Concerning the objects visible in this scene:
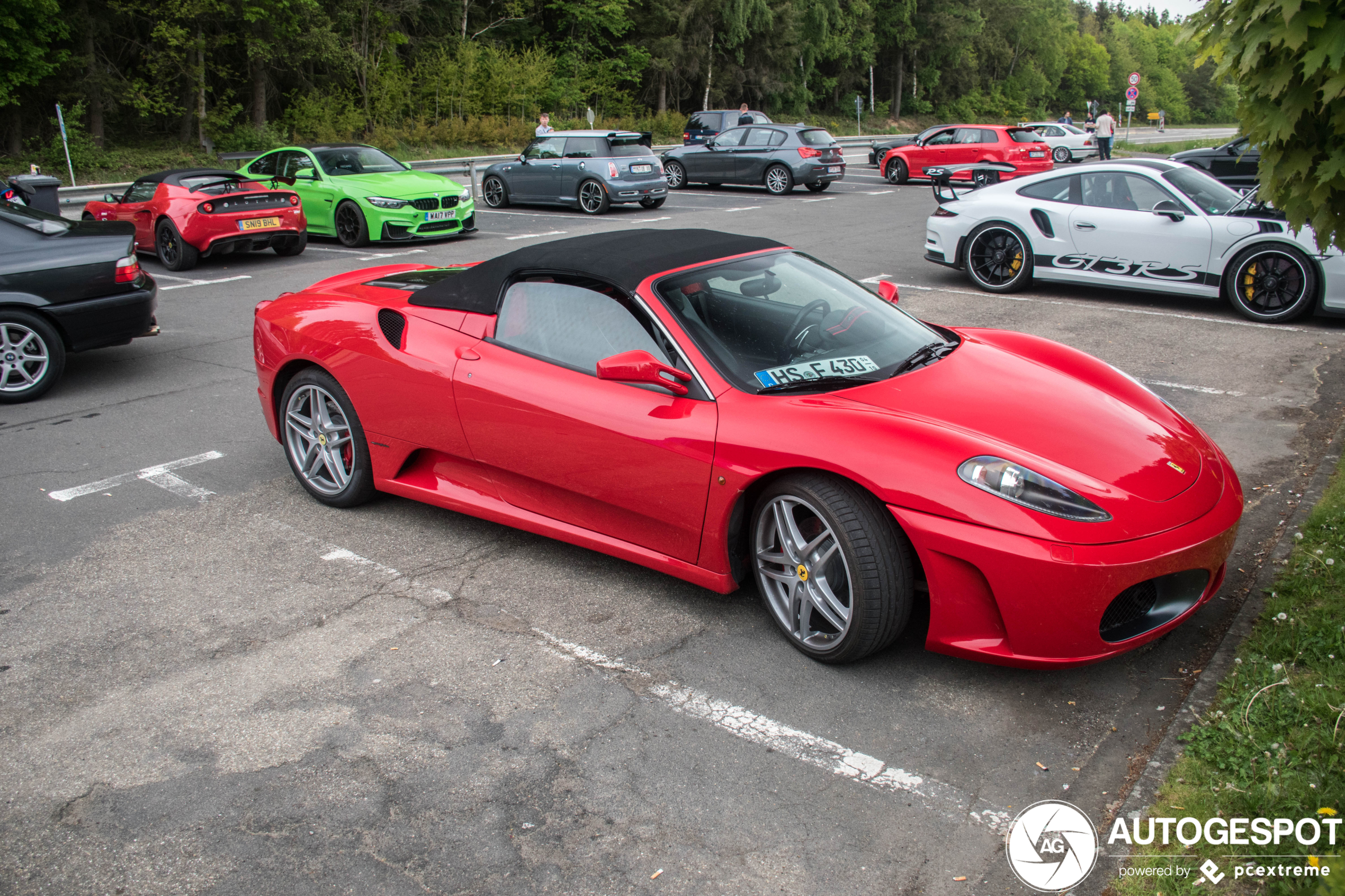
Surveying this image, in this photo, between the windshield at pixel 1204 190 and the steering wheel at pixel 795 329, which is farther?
the windshield at pixel 1204 190

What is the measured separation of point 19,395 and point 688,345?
578cm

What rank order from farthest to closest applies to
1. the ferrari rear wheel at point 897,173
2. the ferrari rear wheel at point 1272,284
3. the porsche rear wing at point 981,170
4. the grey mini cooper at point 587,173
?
the ferrari rear wheel at point 897,173 < the porsche rear wing at point 981,170 < the grey mini cooper at point 587,173 < the ferrari rear wheel at point 1272,284

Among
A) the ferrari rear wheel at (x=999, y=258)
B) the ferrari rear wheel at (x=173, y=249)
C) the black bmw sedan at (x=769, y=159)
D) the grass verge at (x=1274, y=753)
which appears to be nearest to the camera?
the grass verge at (x=1274, y=753)

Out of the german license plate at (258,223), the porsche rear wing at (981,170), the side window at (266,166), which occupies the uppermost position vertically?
the porsche rear wing at (981,170)

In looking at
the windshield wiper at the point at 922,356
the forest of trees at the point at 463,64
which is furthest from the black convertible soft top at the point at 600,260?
the forest of trees at the point at 463,64

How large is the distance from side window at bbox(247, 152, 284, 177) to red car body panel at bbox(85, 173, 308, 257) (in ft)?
6.59

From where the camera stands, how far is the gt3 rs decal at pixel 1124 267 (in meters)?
9.13

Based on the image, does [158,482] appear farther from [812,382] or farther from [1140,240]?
[1140,240]

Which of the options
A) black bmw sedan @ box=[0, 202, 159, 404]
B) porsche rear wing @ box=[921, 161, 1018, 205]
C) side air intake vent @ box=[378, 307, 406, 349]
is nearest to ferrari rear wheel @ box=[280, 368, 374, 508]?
side air intake vent @ box=[378, 307, 406, 349]

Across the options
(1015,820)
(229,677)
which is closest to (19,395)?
(229,677)

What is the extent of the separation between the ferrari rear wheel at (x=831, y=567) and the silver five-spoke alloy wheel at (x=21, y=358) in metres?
6.08

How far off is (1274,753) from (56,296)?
780cm

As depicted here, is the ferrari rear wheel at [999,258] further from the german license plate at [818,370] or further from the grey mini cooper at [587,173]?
the grey mini cooper at [587,173]

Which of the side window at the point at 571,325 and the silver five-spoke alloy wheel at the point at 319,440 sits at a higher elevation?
the side window at the point at 571,325
